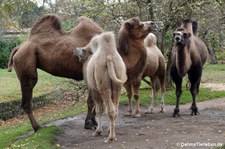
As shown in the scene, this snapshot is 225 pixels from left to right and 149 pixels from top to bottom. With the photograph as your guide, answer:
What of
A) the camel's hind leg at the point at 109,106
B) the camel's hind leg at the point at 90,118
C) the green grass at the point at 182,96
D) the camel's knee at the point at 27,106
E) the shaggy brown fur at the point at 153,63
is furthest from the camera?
the green grass at the point at 182,96

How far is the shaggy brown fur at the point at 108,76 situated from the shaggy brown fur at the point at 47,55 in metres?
1.35

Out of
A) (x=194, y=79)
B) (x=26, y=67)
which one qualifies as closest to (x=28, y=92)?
(x=26, y=67)

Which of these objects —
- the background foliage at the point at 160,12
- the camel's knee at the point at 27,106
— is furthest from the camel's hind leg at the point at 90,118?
the background foliage at the point at 160,12

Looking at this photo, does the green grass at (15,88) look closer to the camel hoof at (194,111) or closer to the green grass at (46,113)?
the green grass at (46,113)

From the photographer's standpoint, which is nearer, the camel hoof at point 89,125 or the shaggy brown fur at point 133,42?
the shaggy brown fur at point 133,42

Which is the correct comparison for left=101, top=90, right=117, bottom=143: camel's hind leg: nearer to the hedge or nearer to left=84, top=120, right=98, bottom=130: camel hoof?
left=84, top=120, right=98, bottom=130: camel hoof

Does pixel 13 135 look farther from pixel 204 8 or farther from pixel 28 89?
pixel 204 8

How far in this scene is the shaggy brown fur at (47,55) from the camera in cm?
942

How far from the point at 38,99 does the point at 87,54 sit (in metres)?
9.88

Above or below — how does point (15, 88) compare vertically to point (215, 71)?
above

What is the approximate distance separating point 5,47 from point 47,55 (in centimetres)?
2815

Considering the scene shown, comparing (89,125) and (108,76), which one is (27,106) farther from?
(108,76)

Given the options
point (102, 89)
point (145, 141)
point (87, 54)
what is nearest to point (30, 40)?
point (87, 54)

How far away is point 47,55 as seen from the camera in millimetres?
9531
